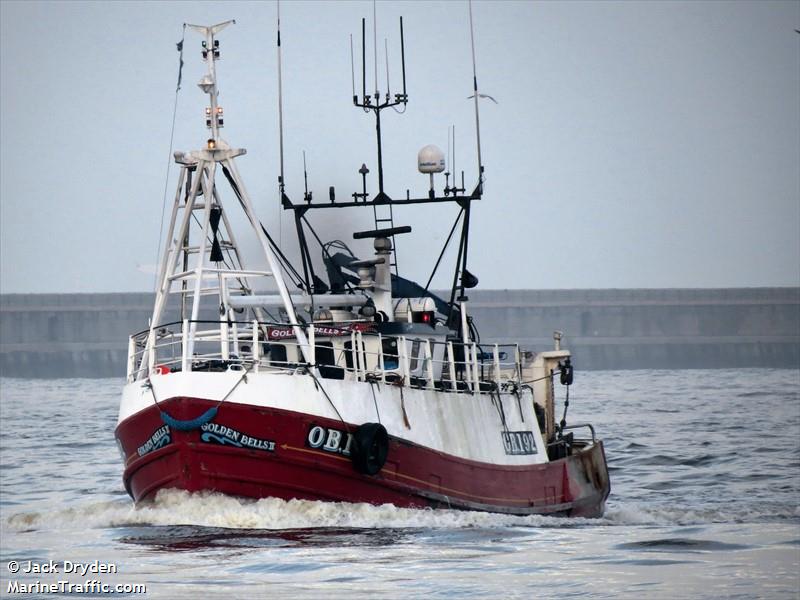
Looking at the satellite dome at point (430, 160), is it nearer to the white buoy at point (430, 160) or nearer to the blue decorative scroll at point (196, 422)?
the white buoy at point (430, 160)

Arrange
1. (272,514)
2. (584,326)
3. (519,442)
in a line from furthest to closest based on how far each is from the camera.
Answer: (584,326)
(519,442)
(272,514)

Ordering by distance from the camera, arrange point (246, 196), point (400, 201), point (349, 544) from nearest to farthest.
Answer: point (349, 544) < point (246, 196) < point (400, 201)

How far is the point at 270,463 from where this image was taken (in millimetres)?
26328

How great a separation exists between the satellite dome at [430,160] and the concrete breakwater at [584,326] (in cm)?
9472

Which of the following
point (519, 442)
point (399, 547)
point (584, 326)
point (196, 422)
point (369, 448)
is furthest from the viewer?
point (584, 326)

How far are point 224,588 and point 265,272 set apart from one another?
749cm

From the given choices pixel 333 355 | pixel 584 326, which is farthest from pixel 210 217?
pixel 584 326

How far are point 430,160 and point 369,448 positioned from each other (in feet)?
26.4

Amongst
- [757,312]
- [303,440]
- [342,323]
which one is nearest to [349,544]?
[303,440]

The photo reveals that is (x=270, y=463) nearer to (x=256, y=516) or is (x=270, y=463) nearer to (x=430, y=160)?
(x=256, y=516)

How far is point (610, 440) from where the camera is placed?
56.9 metres

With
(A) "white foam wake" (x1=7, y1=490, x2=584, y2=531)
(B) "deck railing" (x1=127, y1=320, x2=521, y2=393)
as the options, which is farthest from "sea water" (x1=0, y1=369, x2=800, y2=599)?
(B) "deck railing" (x1=127, y1=320, x2=521, y2=393)

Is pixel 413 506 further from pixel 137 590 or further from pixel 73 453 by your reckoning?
pixel 73 453

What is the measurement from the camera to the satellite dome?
32.5 metres
